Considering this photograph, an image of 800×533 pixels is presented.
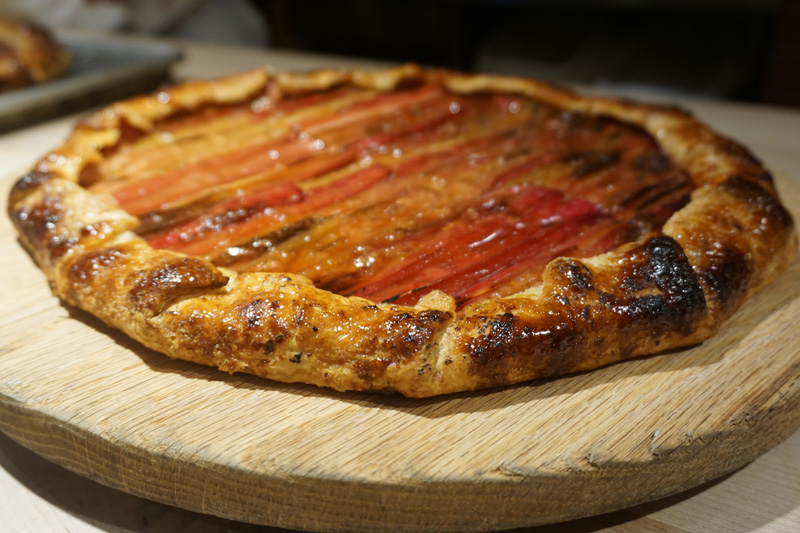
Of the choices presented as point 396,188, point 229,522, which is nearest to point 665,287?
point 396,188

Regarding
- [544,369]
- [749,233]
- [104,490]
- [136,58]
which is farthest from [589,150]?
[136,58]

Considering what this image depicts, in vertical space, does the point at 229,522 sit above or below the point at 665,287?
below

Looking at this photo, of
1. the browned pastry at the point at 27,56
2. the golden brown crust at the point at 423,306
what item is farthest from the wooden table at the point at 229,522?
the browned pastry at the point at 27,56

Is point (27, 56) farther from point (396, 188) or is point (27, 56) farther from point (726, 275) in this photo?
point (726, 275)

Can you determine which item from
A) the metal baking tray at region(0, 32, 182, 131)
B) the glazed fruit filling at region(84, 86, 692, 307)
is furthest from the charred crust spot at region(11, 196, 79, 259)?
the metal baking tray at region(0, 32, 182, 131)

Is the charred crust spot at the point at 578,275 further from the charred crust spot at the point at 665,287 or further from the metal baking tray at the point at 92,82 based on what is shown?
the metal baking tray at the point at 92,82

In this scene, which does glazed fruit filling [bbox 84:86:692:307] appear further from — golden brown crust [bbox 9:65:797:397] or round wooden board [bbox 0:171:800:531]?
round wooden board [bbox 0:171:800:531]

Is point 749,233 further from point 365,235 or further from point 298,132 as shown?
point 298,132
